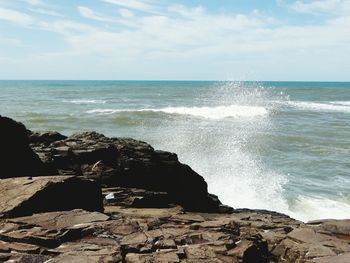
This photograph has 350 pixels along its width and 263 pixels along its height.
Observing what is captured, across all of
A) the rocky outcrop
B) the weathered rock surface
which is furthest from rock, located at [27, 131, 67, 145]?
the weathered rock surface

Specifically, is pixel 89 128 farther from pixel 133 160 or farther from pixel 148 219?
pixel 148 219

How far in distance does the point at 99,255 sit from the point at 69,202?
211 cm

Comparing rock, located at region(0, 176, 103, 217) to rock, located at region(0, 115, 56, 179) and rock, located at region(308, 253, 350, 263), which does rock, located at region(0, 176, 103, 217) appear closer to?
rock, located at region(0, 115, 56, 179)

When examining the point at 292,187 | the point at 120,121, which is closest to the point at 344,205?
the point at 292,187

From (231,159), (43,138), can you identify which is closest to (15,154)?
(43,138)

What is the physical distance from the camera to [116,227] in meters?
6.57

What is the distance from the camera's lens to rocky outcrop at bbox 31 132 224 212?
11.1m

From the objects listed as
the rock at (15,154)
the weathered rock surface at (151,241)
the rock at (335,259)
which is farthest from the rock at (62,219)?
the rock at (335,259)

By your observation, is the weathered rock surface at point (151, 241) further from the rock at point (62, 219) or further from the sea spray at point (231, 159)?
the sea spray at point (231, 159)

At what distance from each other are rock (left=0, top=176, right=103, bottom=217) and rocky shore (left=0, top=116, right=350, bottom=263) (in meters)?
0.02

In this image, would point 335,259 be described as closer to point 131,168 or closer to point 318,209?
point 131,168

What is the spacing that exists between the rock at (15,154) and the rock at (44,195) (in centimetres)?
156

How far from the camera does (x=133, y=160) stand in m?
11.5

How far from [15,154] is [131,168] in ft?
10.2
